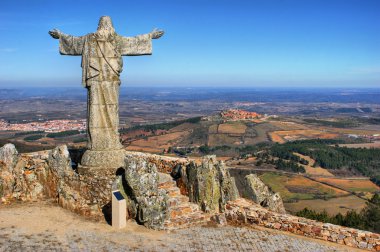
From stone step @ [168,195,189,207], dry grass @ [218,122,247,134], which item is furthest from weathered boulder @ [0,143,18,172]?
dry grass @ [218,122,247,134]

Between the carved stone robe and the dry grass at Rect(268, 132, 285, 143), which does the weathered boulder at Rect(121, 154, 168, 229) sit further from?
the dry grass at Rect(268, 132, 285, 143)

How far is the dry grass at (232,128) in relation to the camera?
92.1m

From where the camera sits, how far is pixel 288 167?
63531 mm

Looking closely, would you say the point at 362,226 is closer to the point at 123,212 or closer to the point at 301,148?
the point at 123,212

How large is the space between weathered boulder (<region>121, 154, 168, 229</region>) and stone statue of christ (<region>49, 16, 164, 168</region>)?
4.37ft

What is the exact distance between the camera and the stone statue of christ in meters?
12.3

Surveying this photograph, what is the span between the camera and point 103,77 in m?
12.4

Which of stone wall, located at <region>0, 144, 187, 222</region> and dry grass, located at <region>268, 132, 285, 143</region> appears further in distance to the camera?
dry grass, located at <region>268, 132, 285, 143</region>

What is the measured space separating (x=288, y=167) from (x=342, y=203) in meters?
17.8

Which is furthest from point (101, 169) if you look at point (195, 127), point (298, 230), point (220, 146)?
point (195, 127)

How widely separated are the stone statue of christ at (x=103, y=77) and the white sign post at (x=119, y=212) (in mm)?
2024

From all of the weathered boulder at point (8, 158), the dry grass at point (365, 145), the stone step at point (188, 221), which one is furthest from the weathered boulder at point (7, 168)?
the dry grass at point (365, 145)

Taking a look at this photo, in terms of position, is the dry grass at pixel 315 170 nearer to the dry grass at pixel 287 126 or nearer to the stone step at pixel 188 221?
the dry grass at pixel 287 126

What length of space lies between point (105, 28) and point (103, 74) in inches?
58.4
